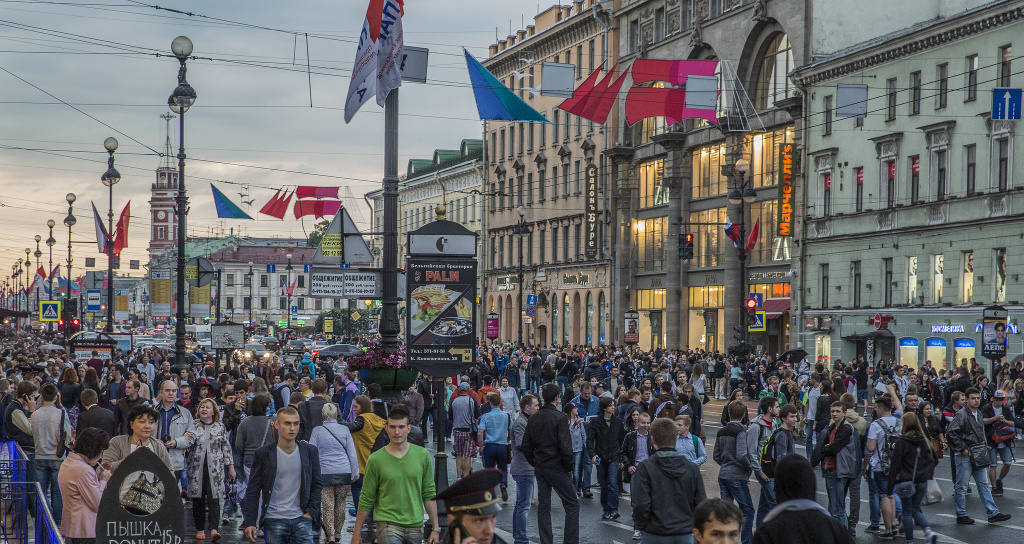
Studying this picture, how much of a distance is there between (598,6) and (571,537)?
57.3m

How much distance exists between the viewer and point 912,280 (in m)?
43.2

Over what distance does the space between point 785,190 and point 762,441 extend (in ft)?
127

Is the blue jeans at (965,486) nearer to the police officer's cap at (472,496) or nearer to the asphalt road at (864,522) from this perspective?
the asphalt road at (864,522)

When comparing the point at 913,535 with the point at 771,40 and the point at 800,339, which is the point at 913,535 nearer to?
the point at 800,339

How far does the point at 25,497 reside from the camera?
10.9 meters

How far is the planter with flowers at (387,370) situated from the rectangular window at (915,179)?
31093mm

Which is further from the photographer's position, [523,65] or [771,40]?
[523,65]

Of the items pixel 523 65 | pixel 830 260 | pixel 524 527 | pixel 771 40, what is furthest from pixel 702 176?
pixel 524 527

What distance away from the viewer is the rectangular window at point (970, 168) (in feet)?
131

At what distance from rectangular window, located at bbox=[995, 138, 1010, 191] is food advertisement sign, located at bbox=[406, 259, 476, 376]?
29813 mm

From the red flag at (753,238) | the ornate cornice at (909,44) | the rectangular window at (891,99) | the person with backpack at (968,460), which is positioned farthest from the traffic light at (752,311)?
the person with backpack at (968,460)

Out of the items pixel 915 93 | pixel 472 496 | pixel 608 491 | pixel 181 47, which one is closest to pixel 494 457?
pixel 608 491

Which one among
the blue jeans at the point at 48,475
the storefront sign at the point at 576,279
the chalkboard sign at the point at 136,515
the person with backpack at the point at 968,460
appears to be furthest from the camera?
the storefront sign at the point at 576,279

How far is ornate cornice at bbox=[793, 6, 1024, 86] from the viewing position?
3838 centimetres
